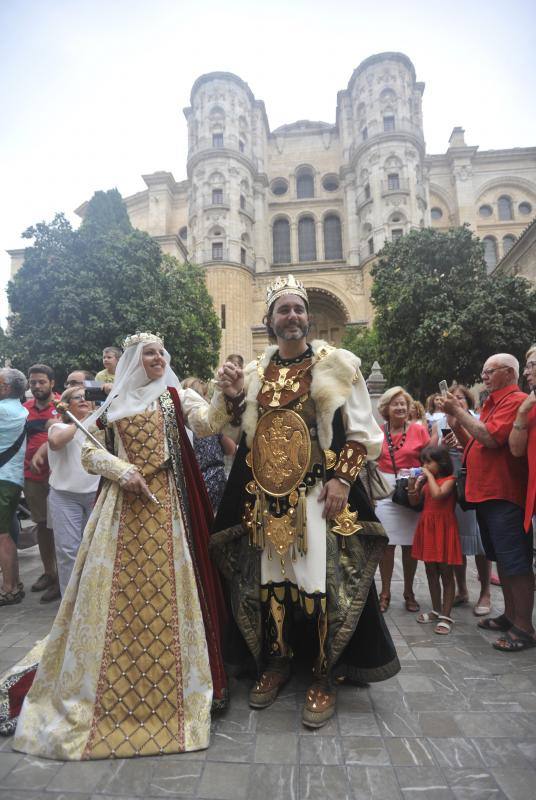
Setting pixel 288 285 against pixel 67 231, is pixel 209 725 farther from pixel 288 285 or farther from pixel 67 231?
pixel 67 231

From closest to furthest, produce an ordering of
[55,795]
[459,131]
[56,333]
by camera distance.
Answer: [55,795]
[56,333]
[459,131]

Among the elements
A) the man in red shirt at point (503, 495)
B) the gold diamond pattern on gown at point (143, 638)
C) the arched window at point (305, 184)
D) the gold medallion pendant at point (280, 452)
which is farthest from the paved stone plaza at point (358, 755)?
the arched window at point (305, 184)

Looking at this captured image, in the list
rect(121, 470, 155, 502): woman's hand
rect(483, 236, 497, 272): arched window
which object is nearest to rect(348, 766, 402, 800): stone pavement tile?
rect(121, 470, 155, 502): woman's hand

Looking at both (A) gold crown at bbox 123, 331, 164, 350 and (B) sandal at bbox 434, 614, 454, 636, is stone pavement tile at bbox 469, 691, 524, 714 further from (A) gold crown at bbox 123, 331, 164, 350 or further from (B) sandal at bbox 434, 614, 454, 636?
(A) gold crown at bbox 123, 331, 164, 350

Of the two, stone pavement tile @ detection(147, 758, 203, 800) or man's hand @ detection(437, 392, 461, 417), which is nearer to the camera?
stone pavement tile @ detection(147, 758, 203, 800)

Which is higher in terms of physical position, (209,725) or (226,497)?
(226,497)

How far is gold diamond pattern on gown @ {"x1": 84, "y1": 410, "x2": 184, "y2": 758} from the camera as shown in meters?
2.18

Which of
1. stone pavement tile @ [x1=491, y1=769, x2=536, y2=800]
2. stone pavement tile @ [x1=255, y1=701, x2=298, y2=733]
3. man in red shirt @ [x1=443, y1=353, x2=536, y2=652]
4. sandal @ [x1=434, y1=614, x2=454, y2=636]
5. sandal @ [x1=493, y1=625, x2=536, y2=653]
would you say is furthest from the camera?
sandal @ [x1=434, y1=614, x2=454, y2=636]

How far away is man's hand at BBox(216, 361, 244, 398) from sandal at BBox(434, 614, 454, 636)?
99.7 inches

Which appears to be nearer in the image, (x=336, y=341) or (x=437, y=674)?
(x=437, y=674)

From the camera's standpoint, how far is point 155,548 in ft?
8.06

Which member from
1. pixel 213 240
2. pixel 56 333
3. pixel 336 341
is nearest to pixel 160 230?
pixel 213 240

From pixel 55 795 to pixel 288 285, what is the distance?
8.67ft

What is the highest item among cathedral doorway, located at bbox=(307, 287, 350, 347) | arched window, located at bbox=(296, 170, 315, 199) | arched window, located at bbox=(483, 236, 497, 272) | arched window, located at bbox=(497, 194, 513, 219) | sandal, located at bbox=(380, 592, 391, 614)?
arched window, located at bbox=(296, 170, 315, 199)
